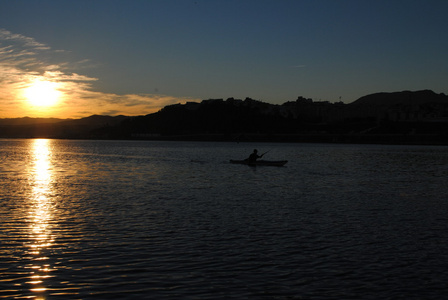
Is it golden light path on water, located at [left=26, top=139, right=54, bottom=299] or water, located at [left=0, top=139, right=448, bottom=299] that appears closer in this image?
water, located at [left=0, top=139, right=448, bottom=299]

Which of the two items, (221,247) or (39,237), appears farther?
(39,237)

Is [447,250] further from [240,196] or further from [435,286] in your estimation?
[240,196]

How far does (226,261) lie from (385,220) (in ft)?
35.0

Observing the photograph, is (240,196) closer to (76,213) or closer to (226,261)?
(76,213)

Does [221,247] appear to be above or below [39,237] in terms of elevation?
below

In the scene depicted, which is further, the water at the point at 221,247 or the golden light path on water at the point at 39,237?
the golden light path on water at the point at 39,237

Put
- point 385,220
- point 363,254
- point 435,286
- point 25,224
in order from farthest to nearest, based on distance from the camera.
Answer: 1. point 385,220
2. point 25,224
3. point 363,254
4. point 435,286

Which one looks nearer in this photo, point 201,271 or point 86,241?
point 201,271

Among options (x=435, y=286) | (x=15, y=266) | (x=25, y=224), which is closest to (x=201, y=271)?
(x=15, y=266)

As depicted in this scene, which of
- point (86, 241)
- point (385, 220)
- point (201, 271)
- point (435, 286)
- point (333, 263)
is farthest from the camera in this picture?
point (385, 220)

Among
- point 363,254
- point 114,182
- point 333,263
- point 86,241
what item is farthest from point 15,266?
point 114,182

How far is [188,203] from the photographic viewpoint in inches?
1022

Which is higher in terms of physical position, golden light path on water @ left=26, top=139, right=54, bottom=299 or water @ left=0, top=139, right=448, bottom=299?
golden light path on water @ left=26, top=139, right=54, bottom=299

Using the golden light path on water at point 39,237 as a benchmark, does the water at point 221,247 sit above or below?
Result: below
